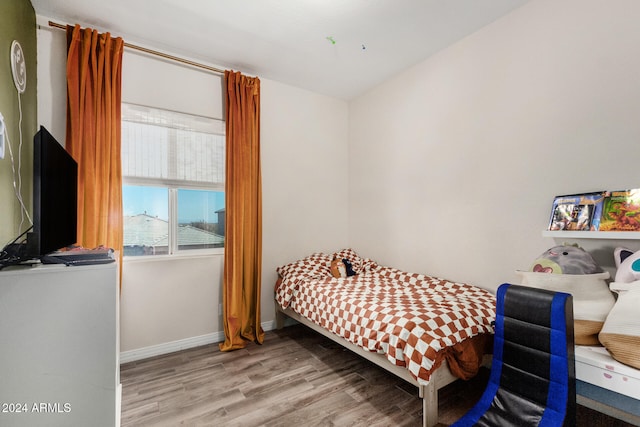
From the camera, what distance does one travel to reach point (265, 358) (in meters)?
2.62

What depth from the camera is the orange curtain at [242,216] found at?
114 inches

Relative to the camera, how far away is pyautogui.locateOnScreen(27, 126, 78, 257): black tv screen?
118 centimetres

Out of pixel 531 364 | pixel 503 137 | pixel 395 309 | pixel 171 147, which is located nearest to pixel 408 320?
pixel 395 309

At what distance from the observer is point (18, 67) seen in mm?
1811

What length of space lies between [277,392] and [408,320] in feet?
3.52

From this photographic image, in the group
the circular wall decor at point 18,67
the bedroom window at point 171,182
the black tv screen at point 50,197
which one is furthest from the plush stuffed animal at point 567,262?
the circular wall decor at point 18,67

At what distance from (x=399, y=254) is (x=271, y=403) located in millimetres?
1922

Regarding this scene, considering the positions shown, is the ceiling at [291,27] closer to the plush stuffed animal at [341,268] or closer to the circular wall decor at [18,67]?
the circular wall decor at [18,67]

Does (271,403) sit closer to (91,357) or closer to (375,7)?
(91,357)

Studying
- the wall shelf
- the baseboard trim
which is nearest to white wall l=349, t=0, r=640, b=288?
the wall shelf

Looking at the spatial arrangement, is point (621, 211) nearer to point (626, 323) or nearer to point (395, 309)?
point (626, 323)

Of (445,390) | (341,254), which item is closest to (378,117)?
(341,254)

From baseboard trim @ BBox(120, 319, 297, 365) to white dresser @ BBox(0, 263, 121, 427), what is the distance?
5.69 feet

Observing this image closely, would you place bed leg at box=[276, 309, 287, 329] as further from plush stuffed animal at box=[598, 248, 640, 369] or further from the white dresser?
plush stuffed animal at box=[598, 248, 640, 369]
